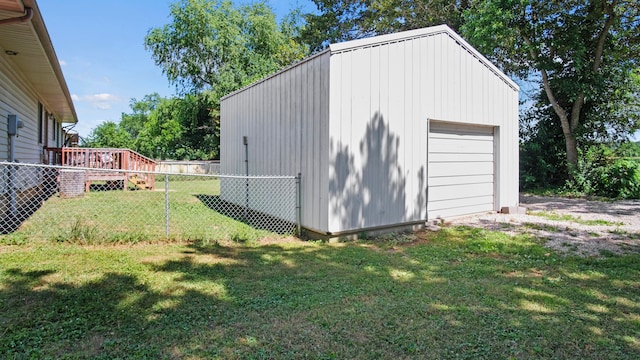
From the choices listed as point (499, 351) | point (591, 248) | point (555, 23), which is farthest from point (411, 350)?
point (555, 23)

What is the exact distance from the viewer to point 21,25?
5316 millimetres

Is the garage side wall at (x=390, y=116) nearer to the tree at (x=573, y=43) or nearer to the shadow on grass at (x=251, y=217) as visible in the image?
the shadow on grass at (x=251, y=217)

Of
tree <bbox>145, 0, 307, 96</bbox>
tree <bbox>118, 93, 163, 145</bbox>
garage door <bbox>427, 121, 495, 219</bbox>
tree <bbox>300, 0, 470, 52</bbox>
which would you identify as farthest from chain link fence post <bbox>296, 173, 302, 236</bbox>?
tree <bbox>118, 93, 163, 145</bbox>

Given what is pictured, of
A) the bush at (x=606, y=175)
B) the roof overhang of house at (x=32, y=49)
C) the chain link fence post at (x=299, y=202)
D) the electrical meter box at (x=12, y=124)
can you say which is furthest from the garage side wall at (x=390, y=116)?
the bush at (x=606, y=175)

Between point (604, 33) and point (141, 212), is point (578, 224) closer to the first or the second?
point (604, 33)

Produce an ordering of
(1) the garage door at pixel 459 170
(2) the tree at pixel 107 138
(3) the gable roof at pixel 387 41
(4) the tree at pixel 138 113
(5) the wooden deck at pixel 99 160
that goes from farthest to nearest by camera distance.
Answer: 1. (4) the tree at pixel 138 113
2. (2) the tree at pixel 107 138
3. (5) the wooden deck at pixel 99 160
4. (1) the garage door at pixel 459 170
5. (3) the gable roof at pixel 387 41

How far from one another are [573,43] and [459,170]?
797 centimetres

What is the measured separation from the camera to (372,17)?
57.7ft

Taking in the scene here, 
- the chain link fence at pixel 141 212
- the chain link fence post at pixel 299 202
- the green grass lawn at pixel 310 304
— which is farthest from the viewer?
the chain link fence post at pixel 299 202

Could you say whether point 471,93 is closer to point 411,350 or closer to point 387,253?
point 387,253

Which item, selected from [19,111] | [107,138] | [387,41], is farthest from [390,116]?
[107,138]

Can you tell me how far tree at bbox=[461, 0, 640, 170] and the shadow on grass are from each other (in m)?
9.28

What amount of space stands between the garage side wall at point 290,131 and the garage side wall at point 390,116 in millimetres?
247

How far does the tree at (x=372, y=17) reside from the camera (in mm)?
15180
